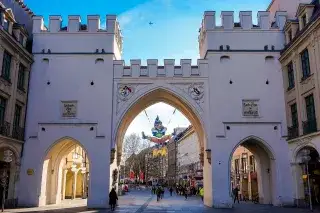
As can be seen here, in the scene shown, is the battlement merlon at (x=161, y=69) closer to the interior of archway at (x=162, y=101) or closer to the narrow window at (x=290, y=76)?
the interior of archway at (x=162, y=101)

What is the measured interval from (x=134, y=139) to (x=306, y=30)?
57.6 metres

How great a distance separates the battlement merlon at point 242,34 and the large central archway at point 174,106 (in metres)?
3.65

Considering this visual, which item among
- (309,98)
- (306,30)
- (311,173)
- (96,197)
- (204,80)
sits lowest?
(96,197)

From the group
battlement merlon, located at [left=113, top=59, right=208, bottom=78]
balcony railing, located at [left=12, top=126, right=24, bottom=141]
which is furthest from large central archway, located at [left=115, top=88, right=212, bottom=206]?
balcony railing, located at [left=12, top=126, right=24, bottom=141]

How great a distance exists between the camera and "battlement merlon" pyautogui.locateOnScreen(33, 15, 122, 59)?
982 inches

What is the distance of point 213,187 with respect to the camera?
22.7 m

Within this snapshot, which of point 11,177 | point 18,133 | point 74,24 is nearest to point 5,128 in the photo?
point 18,133

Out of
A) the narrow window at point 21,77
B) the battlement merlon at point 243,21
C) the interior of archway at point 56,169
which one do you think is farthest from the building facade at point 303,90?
the narrow window at point 21,77

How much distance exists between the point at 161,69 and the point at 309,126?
996cm

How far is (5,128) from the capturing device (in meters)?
20.9

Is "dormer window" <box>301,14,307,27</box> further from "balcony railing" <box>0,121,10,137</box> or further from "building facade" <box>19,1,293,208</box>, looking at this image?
"balcony railing" <box>0,121,10,137</box>

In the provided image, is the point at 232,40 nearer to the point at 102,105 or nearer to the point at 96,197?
the point at 102,105

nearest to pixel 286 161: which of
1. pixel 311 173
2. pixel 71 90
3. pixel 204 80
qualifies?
pixel 311 173

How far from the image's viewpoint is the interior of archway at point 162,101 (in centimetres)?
2489
